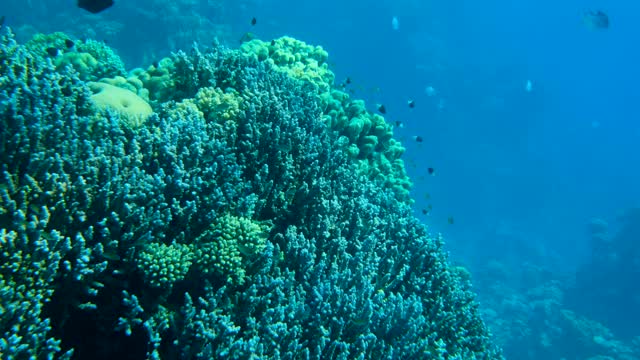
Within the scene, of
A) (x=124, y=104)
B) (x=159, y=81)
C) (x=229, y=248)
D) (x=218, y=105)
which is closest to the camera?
(x=229, y=248)

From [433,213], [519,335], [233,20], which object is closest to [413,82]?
[433,213]

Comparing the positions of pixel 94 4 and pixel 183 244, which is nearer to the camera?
pixel 183 244

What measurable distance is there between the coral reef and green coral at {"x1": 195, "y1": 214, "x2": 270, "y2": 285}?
0.01 m

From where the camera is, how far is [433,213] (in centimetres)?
4466

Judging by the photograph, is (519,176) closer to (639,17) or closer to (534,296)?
(534,296)

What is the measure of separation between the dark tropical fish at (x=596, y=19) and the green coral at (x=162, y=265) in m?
20.8

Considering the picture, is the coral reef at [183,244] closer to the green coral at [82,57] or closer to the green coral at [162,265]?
the green coral at [162,265]

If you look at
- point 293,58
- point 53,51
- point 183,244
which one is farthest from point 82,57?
point 183,244

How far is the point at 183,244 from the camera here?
3.01 metres

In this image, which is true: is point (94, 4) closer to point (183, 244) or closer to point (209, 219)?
point (209, 219)

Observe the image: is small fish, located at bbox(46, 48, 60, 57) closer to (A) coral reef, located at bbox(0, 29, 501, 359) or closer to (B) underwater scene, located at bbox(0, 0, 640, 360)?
(B) underwater scene, located at bbox(0, 0, 640, 360)

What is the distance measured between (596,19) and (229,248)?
20970 millimetres

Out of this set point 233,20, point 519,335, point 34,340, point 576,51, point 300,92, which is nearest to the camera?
point 34,340

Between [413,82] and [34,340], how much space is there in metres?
54.7
